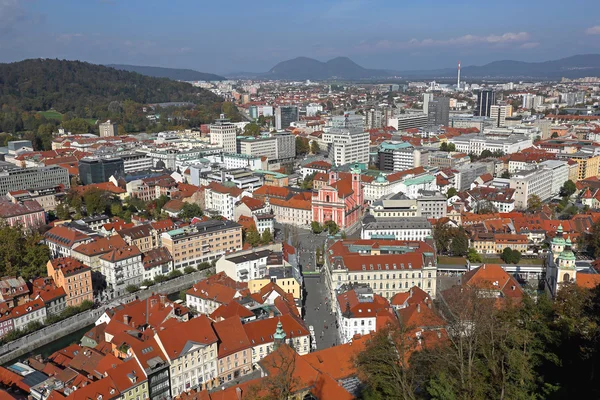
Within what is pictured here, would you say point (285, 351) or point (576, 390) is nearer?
point (576, 390)

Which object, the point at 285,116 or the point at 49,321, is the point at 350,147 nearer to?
the point at 285,116

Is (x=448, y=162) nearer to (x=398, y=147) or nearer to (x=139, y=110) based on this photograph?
(x=398, y=147)

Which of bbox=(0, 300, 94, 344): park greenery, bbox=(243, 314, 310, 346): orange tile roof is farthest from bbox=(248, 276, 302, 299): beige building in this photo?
bbox=(0, 300, 94, 344): park greenery

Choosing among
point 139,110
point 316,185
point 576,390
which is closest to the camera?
point 576,390

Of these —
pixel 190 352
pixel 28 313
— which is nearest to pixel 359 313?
pixel 190 352

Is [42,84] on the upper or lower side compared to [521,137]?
upper

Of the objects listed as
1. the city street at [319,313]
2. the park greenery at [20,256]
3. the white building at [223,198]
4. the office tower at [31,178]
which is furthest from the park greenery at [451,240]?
the office tower at [31,178]

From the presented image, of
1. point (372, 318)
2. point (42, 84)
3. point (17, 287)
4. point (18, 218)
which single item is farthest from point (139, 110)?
point (372, 318)
